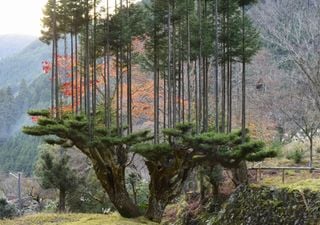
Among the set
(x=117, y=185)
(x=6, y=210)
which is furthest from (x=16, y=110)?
(x=117, y=185)

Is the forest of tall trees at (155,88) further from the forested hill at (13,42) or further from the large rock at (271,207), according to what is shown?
the forested hill at (13,42)

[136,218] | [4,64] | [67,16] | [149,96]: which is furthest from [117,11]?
[4,64]

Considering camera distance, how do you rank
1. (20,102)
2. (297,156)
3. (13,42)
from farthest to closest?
(13,42) → (20,102) → (297,156)

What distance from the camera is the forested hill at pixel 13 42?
150 meters

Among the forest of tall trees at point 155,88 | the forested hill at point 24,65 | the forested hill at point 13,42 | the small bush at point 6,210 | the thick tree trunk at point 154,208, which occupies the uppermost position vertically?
the forested hill at point 13,42

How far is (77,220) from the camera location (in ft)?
45.2

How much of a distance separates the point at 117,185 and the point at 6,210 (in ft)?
24.7

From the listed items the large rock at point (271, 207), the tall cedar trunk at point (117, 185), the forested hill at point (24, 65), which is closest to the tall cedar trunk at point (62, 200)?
the tall cedar trunk at point (117, 185)

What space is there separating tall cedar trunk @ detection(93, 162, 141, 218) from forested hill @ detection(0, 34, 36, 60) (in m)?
142

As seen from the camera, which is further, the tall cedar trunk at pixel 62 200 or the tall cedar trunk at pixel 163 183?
the tall cedar trunk at pixel 62 200

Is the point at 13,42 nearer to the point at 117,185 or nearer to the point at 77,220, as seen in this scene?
the point at 77,220

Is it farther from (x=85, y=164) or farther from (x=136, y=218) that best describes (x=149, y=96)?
(x=136, y=218)

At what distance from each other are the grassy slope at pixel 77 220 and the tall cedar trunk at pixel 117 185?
0.95 feet

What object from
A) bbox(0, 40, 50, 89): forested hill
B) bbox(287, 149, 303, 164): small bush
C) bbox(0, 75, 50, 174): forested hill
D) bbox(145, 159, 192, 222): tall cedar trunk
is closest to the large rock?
bbox(145, 159, 192, 222): tall cedar trunk
